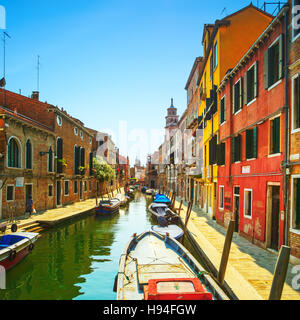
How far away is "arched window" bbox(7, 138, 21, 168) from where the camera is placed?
16.6 metres

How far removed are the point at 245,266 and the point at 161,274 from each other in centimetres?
263

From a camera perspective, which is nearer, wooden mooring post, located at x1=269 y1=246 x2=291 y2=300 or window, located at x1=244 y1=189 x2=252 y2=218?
wooden mooring post, located at x1=269 y1=246 x2=291 y2=300

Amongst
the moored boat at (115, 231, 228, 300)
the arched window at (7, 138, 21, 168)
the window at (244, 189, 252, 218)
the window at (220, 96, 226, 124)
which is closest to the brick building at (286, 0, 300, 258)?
the moored boat at (115, 231, 228, 300)

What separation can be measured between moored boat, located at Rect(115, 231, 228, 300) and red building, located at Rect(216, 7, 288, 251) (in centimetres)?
320

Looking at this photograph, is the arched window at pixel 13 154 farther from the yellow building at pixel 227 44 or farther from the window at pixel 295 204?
the window at pixel 295 204

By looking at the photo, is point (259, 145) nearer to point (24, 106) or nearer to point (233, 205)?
point (233, 205)

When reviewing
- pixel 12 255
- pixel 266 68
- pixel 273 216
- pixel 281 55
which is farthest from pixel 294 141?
pixel 12 255

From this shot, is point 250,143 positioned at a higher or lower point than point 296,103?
lower

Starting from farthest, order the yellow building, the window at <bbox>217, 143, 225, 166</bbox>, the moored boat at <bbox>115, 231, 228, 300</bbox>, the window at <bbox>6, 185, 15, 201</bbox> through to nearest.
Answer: the window at <bbox>6, 185, 15, 201</bbox> → the yellow building → the window at <bbox>217, 143, 225, 166</bbox> → the moored boat at <bbox>115, 231, 228, 300</bbox>

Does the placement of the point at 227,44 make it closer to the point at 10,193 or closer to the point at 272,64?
the point at 272,64

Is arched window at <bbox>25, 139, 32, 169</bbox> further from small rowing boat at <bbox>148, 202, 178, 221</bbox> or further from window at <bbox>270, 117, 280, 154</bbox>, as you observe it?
window at <bbox>270, 117, 280, 154</bbox>

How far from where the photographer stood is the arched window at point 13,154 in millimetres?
16609

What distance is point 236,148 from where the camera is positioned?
12.6 metres
